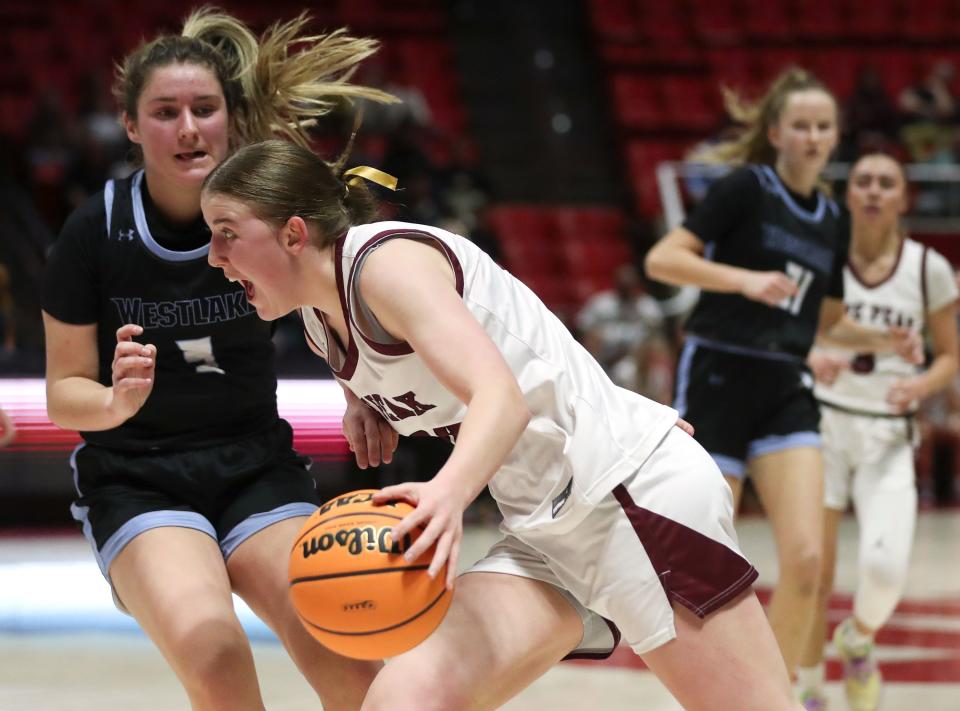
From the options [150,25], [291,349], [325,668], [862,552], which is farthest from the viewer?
[150,25]

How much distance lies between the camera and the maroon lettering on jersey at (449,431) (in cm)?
255

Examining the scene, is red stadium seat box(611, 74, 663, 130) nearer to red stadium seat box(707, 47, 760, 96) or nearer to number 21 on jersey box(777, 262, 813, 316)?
red stadium seat box(707, 47, 760, 96)

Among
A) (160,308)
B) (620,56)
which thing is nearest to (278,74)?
(160,308)

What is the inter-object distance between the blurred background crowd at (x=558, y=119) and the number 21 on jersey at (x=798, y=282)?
16.0 feet

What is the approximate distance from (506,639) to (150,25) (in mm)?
11546

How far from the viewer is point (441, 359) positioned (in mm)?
2186

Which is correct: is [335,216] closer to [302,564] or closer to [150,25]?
[302,564]

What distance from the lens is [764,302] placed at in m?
4.23

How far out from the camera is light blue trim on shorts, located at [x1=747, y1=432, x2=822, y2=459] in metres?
4.25

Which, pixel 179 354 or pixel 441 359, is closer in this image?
pixel 441 359

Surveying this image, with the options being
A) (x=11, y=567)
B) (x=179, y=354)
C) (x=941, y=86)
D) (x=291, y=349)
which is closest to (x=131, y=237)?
(x=179, y=354)

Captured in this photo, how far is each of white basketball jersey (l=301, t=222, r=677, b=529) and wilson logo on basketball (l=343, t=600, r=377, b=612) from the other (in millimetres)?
452

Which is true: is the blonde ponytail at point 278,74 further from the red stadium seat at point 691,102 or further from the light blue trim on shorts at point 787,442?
the red stadium seat at point 691,102

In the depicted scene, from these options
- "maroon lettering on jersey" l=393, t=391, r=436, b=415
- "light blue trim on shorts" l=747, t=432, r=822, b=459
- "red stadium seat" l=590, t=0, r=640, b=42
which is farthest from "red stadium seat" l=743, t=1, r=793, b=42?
"maroon lettering on jersey" l=393, t=391, r=436, b=415
